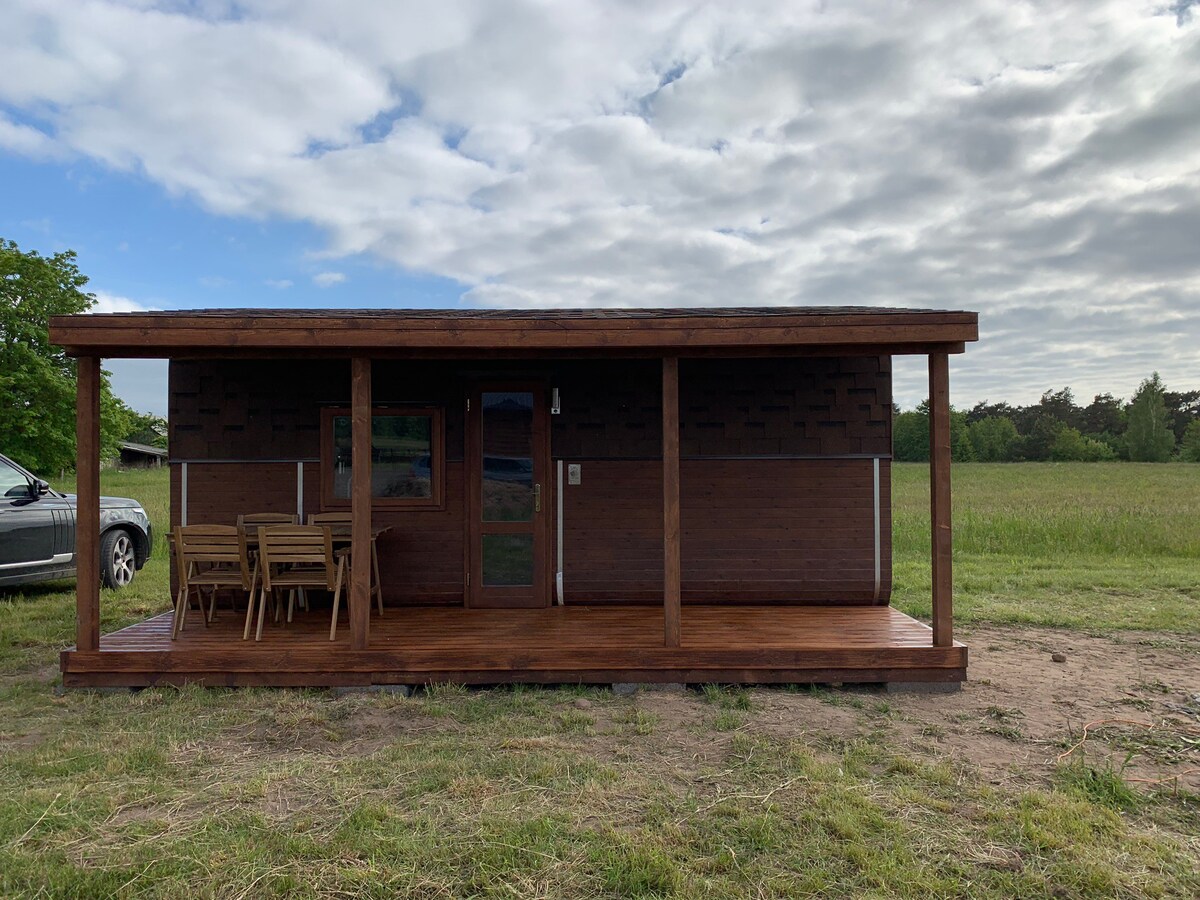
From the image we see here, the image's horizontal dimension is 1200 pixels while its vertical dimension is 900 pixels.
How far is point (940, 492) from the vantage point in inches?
193

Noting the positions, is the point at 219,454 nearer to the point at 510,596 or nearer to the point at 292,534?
the point at 292,534

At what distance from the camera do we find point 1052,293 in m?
25.1

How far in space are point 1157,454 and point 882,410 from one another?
57.0 meters

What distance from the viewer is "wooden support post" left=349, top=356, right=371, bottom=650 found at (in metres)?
4.96

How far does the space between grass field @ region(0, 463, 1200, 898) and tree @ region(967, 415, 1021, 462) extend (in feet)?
173

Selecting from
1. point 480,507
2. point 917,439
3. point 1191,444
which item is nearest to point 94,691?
point 480,507

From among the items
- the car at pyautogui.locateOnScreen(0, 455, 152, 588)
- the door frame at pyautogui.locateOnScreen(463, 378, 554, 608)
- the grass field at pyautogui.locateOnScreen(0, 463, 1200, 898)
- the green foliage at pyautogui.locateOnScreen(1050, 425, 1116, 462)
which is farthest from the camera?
the green foliage at pyautogui.locateOnScreen(1050, 425, 1116, 462)

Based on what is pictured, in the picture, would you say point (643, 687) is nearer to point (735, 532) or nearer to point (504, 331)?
point (735, 532)

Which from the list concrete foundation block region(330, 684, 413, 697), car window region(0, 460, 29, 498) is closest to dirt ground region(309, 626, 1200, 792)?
concrete foundation block region(330, 684, 413, 697)

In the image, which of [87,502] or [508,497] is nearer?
[87,502]

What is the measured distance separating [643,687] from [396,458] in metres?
2.95

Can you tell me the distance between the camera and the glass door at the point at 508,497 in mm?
6590

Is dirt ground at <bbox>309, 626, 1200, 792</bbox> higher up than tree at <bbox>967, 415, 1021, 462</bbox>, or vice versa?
tree at <bbox>967, 415, 1021, 462</bbox>

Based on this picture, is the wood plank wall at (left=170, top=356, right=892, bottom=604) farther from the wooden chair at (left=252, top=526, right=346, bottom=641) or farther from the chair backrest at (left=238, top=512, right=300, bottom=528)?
the wooden chair at (left=252, top=526, right=346, bottom=641)
